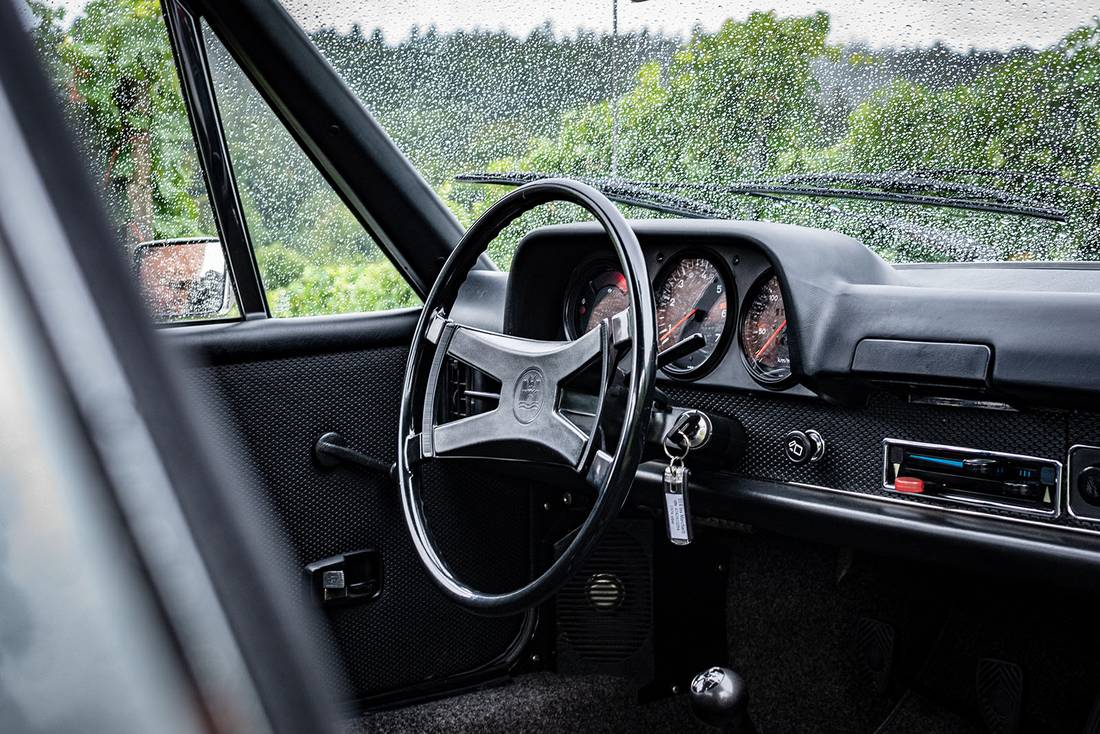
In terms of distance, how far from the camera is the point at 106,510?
307mm

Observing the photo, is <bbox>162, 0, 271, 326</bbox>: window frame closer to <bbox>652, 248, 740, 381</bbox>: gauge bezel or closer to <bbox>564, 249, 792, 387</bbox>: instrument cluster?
<bbox>564, 249, 792, 387</bbox>: instrument cluster

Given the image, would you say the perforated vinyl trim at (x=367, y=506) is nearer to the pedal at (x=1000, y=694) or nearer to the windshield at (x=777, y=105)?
the windshield at (x=777, y=105)

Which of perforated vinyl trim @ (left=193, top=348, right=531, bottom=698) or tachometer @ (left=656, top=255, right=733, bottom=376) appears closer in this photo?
tachometer @ (left=656, top=255, right=733, bottom=376)

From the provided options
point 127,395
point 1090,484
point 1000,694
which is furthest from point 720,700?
point 127,395

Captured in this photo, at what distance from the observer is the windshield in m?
1.57

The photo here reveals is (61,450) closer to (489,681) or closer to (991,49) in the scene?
(991,49)

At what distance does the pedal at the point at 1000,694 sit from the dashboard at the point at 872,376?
2.24 feet

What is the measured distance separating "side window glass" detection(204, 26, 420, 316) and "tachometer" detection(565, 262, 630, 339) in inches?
17.2

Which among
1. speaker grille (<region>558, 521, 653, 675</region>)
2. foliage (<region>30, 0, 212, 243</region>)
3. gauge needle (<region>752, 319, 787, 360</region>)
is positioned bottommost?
speaker grille (<region>558, 521, 653, 675</region>)

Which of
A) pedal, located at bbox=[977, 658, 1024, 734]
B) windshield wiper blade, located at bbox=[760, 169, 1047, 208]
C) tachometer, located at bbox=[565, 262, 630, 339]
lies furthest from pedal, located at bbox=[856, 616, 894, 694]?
windshield wiper blade, located at bbox=[760, 169, 1047, 208]

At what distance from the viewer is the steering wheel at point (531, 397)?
1.44m

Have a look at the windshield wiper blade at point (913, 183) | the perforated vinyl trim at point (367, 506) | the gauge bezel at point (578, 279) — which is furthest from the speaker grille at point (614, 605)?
the windshield wiper blade at point (913, 183)

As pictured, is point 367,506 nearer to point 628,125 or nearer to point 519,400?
point 519,400

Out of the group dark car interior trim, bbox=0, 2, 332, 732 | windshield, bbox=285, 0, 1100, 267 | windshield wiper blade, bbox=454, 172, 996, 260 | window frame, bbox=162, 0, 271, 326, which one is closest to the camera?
dark car interior trim, bbox=0, 2, 332, 732
